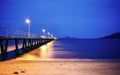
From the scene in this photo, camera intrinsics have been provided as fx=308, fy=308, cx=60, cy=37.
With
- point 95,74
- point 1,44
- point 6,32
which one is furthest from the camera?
point 6,32

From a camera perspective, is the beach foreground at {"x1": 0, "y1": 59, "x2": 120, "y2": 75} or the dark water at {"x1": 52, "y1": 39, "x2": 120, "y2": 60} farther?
the dark water at {"x1": 52, "y1": 39, "x2": 120, "y2": 60}

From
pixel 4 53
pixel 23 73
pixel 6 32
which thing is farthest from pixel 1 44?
pixel 23 73

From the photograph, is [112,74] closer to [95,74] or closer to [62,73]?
[95,74]

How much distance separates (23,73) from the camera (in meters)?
12.6

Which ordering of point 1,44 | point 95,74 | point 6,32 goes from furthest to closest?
point 6,32 → point 1,44 → point 95,74

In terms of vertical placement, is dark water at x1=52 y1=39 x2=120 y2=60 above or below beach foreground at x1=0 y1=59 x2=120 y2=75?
below

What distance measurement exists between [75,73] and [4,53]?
39.6 feet

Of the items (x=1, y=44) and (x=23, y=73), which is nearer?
(x=23, y=73)

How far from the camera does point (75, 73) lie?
12.5 m

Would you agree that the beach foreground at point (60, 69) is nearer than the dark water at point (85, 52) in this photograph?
Yes

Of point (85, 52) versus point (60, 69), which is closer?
point (60, 69)

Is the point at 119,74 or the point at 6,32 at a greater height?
the point at 6,32

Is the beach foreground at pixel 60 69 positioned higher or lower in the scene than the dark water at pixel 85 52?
higher

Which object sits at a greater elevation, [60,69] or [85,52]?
[60,69]
